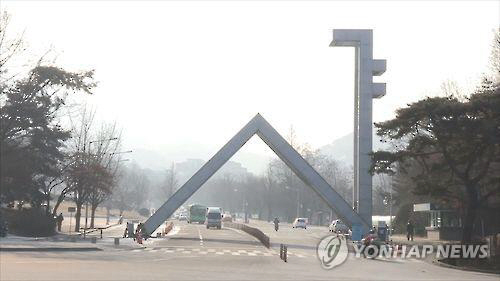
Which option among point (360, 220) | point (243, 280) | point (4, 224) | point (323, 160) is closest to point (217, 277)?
point (243, 280)

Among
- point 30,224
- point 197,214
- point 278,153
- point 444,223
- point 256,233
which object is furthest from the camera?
point 197,214

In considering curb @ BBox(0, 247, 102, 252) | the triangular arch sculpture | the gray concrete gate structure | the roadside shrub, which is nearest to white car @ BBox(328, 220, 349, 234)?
the gray concrete gate structure

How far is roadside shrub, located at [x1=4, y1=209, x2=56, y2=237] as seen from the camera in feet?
161

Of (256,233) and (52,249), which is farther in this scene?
(256,233)

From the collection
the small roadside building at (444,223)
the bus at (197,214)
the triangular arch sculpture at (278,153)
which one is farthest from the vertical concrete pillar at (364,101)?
the bus at (197,214)

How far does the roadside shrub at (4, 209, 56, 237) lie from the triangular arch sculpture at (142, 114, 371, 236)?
8549 mm

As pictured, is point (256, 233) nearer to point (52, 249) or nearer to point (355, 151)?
point (355, 151)

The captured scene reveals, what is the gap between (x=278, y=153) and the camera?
58.3 meters

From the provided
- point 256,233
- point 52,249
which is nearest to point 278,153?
point 256,233

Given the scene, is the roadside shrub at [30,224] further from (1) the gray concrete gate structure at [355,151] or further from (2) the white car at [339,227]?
(2) the white car at [339,227]

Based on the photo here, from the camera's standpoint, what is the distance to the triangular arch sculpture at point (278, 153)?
5600 cm

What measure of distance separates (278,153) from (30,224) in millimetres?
22186

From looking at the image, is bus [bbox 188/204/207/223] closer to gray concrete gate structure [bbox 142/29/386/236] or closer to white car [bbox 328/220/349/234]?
white car [bbox 328/220/349/234]

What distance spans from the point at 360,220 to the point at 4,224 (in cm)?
2923
